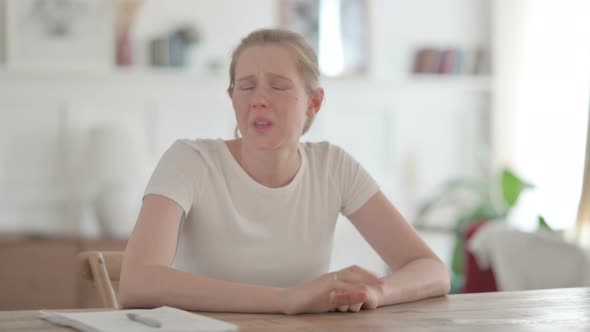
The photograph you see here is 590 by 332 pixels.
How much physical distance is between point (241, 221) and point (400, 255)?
380mm

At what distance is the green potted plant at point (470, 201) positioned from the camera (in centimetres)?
554

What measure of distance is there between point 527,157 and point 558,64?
66 cm

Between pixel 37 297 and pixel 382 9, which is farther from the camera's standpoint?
pixel 382 9

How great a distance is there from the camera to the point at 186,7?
18.0 feet

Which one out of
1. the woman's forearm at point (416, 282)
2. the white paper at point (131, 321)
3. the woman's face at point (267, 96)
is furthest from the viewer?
the woman's face at point (267, 96)

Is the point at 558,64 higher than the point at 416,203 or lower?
higher

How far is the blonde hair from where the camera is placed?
6.84 ft

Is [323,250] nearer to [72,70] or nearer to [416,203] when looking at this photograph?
[72,70]

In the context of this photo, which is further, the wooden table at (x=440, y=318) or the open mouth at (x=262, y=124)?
the open mouth at (x=262, y=124)

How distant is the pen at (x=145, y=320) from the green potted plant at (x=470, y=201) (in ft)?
13.6

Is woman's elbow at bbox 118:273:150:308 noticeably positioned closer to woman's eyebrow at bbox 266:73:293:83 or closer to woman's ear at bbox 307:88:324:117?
woman's eyebrow at bbox 266:73:293:83

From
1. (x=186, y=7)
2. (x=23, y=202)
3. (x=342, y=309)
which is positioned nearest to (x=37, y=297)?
(x=23, y=202)

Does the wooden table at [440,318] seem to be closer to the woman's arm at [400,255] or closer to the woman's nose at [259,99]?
the woman's arm at [400,255]

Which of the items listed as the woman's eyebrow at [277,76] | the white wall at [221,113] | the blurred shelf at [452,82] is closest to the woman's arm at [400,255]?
the woman's eyebrow at [277,76]
